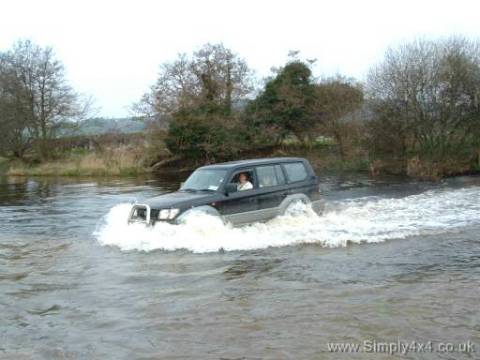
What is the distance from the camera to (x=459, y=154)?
28.6m

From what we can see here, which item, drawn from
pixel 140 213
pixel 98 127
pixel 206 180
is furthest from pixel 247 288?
pixel 98 127

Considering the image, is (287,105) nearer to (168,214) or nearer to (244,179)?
(244,179)

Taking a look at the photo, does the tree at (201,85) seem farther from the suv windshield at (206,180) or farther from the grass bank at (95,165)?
the suv windshield at (206,180)

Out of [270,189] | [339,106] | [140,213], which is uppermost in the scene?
[339,106]

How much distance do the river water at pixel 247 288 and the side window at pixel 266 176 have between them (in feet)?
3.25

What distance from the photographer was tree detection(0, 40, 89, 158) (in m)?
41.9

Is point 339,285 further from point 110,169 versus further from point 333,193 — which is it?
point 110,169

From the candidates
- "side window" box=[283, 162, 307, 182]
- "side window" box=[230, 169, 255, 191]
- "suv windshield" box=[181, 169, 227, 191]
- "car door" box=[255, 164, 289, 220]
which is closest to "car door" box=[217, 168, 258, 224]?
"side window" box=[230, 169, 255, 191]

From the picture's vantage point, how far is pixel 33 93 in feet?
138

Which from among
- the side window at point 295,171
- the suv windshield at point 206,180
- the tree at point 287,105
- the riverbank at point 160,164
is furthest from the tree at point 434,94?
the suv windshield at point 206,180

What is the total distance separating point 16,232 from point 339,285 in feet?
32.5

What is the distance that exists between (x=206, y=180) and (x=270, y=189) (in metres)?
1.59

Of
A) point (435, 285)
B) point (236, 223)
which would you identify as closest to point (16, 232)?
point (236, 223)

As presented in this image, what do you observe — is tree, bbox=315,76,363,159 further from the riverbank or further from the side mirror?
the side mirror
